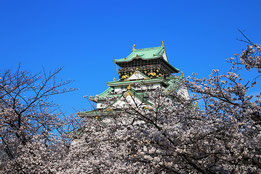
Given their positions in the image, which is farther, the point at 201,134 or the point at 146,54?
the point at 146,54

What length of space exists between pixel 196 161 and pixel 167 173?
83cm

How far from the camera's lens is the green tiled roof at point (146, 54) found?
3696 centimetres

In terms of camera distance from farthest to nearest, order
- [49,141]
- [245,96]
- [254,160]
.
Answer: [49,141] < [245,96] < [254,160]

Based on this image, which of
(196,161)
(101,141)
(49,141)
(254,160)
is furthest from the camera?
(49,141)

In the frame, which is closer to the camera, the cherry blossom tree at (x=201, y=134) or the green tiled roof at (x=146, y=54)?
the cherry blossom tree at (x=201, y=134)

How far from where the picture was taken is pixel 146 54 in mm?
39125

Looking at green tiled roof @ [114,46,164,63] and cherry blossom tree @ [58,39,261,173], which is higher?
green tiled roof @ [114,46,164,63]

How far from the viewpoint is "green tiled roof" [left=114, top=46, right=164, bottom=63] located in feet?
121

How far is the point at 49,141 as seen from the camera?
1286cm

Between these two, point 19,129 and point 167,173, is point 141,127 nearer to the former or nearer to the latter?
point 167,173

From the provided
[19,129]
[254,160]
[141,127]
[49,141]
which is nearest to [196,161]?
[254,160]

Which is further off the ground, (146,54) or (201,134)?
(146,54)

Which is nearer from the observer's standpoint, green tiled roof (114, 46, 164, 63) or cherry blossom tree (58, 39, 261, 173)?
cherry blossom tree (58, 39, 261, 173)

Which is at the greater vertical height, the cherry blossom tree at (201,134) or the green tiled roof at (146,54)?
the green tiled roof at (146,54)
